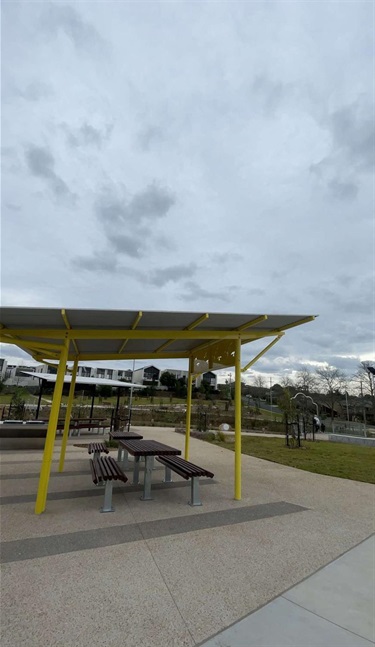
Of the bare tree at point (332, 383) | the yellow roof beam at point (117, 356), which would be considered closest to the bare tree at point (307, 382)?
the bare tree at point (332, 383)

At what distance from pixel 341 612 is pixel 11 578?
2.85 m

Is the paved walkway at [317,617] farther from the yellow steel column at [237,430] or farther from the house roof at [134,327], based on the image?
the house roof at [134,327]

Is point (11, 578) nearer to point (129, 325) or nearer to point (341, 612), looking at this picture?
point (341, 612)

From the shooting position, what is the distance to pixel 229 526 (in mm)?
4262

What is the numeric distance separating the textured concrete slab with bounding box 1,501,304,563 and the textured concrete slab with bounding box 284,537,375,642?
1.52m

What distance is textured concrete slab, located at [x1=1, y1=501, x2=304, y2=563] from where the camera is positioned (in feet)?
11.1

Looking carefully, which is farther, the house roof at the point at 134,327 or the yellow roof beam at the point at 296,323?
the yellow roof beam at the point at 296,323

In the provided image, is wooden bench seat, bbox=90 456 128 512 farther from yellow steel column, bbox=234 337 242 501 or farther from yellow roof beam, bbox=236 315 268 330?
yellow roof beam, bbox=236 315 268 330

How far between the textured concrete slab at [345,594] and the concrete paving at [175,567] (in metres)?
0.01

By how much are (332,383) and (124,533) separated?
5396 cm

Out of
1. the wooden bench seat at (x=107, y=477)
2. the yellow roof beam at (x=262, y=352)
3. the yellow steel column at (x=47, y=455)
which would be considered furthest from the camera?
the yellow roof beam at (x=262, y=352)

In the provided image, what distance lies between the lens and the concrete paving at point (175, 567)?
2.28 m

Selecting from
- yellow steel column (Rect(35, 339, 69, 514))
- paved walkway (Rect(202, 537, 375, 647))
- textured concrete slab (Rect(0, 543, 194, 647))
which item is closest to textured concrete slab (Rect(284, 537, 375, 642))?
paved walkway (Rect(202, 537, 375, 647))

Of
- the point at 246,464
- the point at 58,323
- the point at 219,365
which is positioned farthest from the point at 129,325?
the point at 246,464
